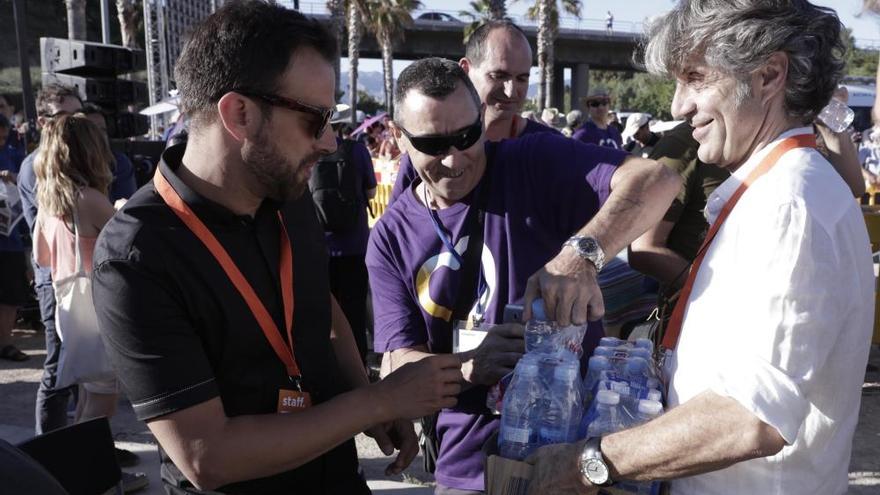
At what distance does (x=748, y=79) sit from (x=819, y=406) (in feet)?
2.49

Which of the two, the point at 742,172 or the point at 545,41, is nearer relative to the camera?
the point at 742,172

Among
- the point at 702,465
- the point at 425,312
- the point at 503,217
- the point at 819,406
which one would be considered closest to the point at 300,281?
the point at 425,312

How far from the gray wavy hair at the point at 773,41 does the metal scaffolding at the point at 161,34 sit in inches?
581

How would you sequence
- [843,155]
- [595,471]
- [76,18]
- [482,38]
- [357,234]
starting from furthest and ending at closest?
[76,18] → [357,234] → [843,155] → [482,38] → [595,471]

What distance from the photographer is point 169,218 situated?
181 cm

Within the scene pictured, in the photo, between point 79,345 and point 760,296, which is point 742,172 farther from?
point 79,345

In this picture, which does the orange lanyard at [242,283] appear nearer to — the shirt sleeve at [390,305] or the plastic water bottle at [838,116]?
the shirt sleeve at [390,305]

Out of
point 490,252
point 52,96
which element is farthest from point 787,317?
point 52,96

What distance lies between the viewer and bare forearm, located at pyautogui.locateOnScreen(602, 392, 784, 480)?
4.94ft

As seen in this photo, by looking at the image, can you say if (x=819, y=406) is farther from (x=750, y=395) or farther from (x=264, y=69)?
(x=264, y=69)

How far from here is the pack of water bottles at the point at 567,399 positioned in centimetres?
176

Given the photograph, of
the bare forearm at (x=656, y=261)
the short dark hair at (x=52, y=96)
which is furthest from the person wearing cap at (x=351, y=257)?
the bare forearm at (x=656, y=261)

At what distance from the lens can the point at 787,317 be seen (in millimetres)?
1464

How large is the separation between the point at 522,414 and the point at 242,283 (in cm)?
78
